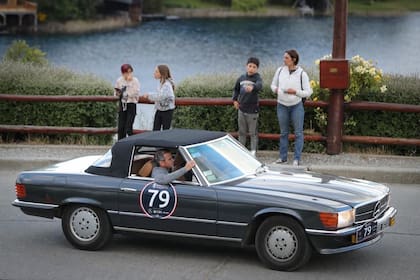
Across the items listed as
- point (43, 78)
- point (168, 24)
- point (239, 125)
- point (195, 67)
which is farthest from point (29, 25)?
point (239, 125)

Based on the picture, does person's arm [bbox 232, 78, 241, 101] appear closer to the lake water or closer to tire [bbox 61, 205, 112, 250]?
tire [bbox 61, 205, 112, 250]

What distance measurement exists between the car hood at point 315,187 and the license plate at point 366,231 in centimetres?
24

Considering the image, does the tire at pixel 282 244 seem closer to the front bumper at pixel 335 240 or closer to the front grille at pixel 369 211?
the front bumper at pixel 335 240

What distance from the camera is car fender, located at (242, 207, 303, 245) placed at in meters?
9.26

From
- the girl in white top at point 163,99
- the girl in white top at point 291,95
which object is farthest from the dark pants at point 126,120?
the girl in white top at point 291,95

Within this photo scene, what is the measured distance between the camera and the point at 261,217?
9.45 metres

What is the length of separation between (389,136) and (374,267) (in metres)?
5.93

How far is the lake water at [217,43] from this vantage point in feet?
119

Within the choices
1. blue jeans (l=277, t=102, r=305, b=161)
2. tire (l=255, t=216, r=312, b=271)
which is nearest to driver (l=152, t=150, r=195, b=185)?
tire (l=255, t=216, r=312, b=271)

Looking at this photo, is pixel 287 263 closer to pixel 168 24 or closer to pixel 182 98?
pixel 182 98

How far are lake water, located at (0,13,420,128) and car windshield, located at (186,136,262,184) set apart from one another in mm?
21223

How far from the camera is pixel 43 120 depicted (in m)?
16.7

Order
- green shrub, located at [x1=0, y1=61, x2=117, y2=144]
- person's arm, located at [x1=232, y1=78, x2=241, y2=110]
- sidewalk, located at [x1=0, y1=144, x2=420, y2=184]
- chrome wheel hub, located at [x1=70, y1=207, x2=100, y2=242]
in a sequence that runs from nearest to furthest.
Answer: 1. chrome wheel hub, located at [x1=70, y1=207, x2=100, y2=242]
2. sidewalk, located at [x1=0, y1=144, x2=420, y2=184]
3. person's arm, located at [x1=232, y1=78, x2=241, y2=110]
4. green shrub, located at [x1=0, y1=61, x2=117, y2=144]

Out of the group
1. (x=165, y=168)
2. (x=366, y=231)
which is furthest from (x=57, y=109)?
(x=366, y=231)
